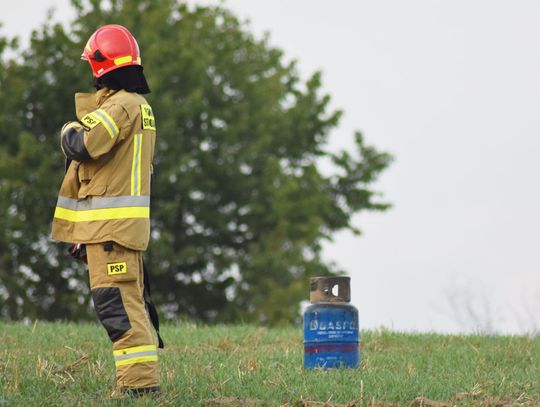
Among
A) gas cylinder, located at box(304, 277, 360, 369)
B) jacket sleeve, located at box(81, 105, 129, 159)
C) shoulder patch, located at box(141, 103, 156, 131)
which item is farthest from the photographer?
gas cylinder, located at box(304, 277, 360, 369)

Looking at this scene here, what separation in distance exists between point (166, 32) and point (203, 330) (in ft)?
66.2

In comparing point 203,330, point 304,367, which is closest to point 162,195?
point 203,330

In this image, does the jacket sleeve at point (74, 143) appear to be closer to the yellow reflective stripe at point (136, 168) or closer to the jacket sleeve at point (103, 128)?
the jacket sleeve at point (103, 128)

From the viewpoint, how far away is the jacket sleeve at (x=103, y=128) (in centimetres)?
743

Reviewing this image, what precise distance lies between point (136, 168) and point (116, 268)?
29.9 inches

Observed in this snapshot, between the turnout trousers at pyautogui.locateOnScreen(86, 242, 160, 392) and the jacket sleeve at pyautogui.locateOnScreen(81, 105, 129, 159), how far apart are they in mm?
704

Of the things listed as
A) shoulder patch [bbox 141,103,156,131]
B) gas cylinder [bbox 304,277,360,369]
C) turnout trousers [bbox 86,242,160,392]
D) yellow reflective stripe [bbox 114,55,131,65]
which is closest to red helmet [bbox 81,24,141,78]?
yellow reflective stripe [bbox 114,55,131,65]

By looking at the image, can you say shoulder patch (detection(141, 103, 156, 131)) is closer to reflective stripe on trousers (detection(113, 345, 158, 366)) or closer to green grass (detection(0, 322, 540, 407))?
reflective stripe on trousers (detection(113, 345, 158, 366))

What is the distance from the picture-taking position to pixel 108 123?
24.6ft

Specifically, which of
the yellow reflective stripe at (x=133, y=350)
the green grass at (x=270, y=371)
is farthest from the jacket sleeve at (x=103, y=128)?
the green grass at (x=270, y=371)

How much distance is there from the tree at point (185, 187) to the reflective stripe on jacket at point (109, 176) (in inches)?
752

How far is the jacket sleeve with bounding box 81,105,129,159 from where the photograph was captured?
Result: 7.43 m

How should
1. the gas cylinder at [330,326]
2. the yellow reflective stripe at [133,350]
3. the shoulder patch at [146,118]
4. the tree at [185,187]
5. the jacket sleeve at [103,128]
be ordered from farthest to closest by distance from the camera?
the tree at [185,187] < the gas cylinder at [330,326] < the shoulder patch at [146,118] < the yellow reflective stripe at [133,350] < the jacket sleeve at [103,128]

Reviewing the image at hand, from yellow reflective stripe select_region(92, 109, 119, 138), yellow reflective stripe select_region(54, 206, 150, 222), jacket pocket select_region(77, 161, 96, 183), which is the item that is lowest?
yellow reflective stripe select_region(54, 206, 150, 222)
